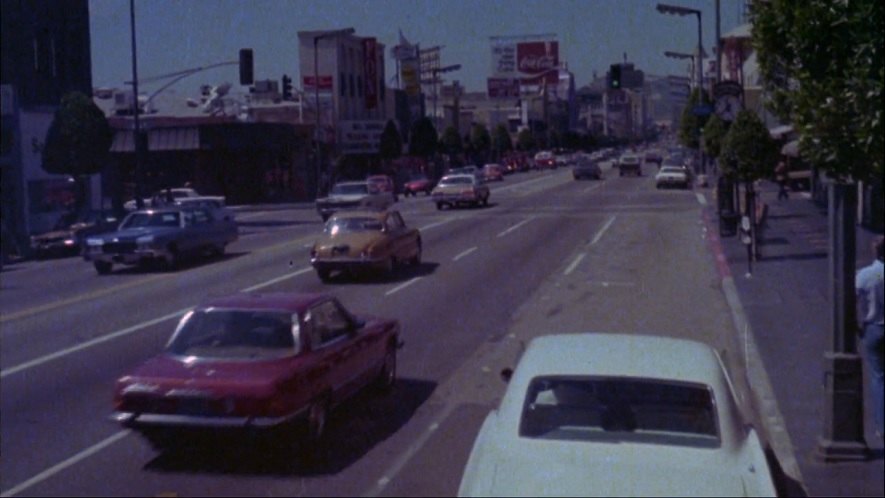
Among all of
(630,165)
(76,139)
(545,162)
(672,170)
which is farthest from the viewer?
(545,162)

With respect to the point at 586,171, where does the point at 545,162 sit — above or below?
above

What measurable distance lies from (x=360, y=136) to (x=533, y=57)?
79.8 m

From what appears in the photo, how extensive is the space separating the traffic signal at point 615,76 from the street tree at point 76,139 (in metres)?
20.8

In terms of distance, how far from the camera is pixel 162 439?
1093 cm

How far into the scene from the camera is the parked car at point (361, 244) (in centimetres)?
2523

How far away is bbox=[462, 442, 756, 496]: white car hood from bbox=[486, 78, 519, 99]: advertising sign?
154148 millimetres

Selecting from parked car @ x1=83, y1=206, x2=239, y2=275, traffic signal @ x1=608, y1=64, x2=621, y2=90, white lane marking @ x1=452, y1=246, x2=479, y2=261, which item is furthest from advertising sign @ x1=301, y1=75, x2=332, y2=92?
parked car @ x1=83, y1=206, x2=239, y2=275

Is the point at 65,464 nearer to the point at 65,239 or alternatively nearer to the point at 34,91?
the point at 65,239

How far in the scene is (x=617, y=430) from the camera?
7305 mm

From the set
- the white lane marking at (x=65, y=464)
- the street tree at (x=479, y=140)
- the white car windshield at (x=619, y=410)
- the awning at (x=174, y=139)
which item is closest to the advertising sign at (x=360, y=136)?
the awning at (x=174, y=139)

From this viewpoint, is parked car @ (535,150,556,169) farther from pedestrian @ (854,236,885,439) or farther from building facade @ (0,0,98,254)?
pedestrian @ (854,236,885,439)

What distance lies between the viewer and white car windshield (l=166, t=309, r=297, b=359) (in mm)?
11016

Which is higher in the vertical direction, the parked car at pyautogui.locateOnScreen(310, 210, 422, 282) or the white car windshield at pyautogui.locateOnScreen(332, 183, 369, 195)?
the white car windshield at pyautogui.locateOnScreen(332, 183, 369, 195)

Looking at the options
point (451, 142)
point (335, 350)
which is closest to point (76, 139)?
point (335, 350)
